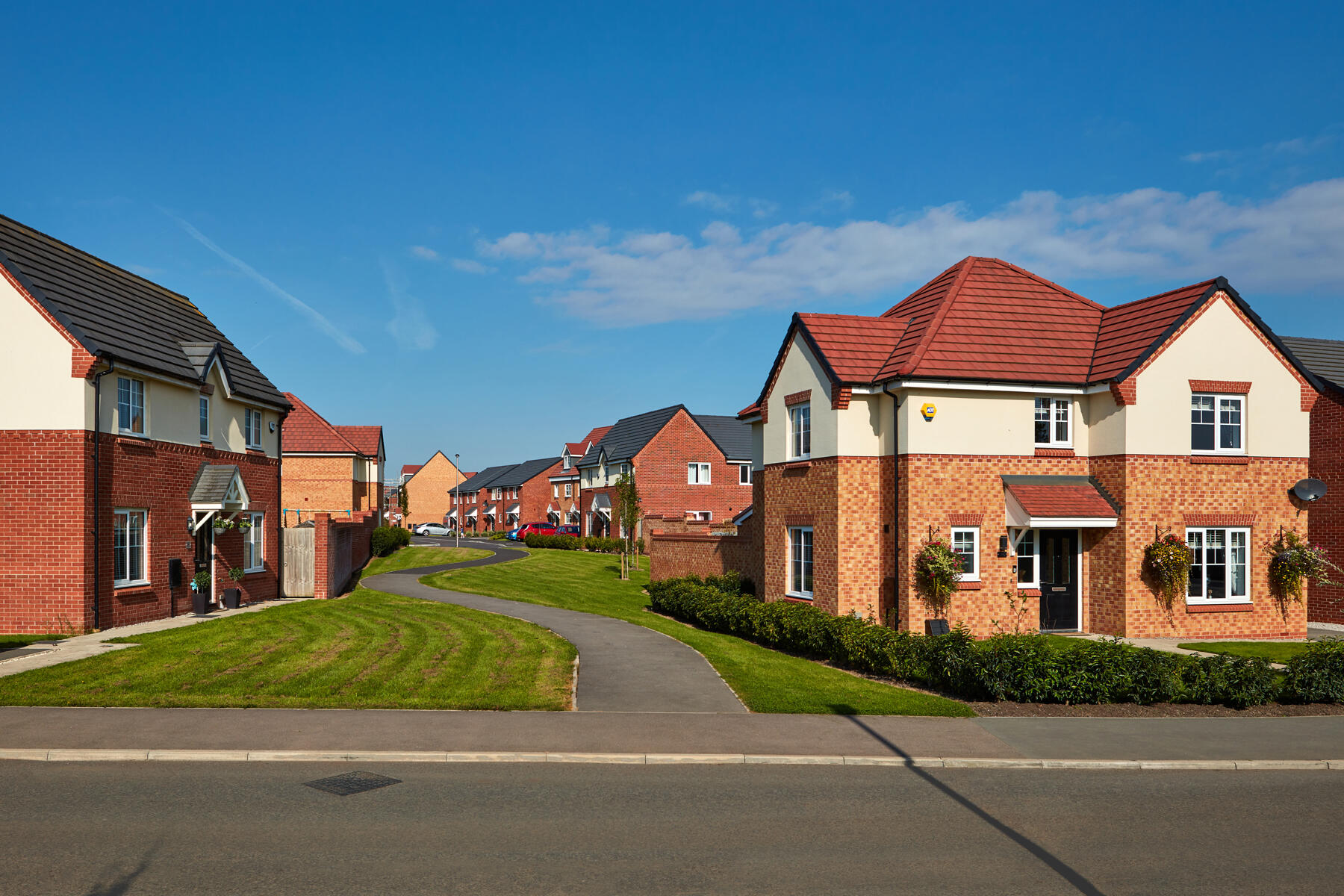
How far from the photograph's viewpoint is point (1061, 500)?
2088cm

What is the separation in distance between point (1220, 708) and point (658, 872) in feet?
35.7

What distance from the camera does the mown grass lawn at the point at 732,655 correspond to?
13.6 meters

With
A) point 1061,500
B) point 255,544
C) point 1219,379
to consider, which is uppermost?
point 1219,379

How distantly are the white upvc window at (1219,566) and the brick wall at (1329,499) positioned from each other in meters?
5.76

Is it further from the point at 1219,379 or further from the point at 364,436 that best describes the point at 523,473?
the point at 1219,379

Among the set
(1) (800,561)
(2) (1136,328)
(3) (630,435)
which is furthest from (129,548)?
(3) (630,435)

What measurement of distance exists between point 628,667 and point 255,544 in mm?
15593

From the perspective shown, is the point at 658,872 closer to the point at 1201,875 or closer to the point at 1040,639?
the point at 1201,875

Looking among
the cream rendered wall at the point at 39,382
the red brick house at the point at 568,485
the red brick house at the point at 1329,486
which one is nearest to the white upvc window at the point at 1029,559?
the red brick house at the point at 1329,486

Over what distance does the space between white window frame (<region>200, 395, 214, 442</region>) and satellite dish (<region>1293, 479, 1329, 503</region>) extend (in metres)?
27.4

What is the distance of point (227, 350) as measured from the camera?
2808cm

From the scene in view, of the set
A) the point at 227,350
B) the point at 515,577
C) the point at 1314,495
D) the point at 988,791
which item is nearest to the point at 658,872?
the point at 988,791

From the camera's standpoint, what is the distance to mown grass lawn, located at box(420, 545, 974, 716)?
13.6 meters

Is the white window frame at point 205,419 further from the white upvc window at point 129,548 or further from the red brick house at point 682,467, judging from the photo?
the red brick house at point 682,467
